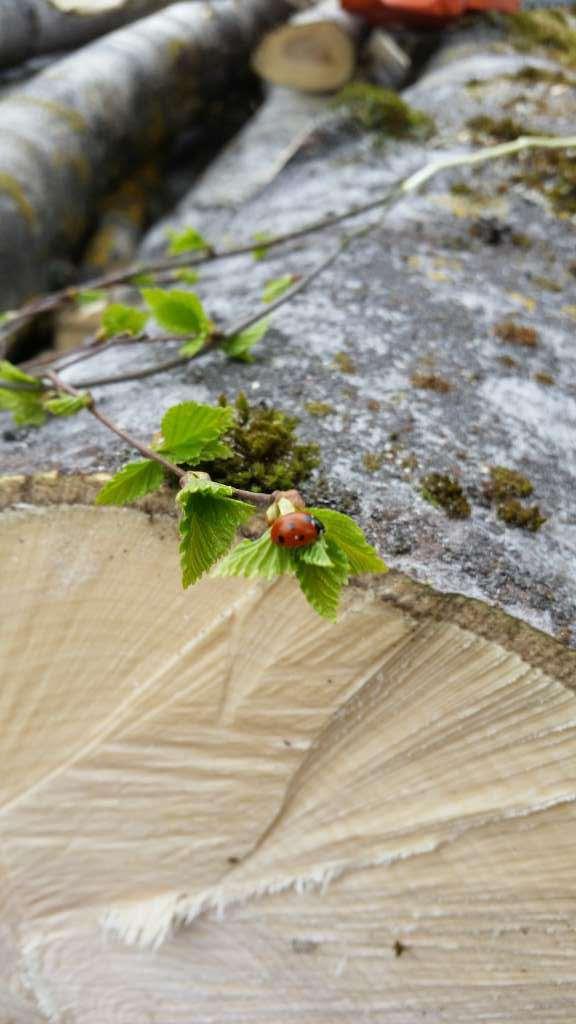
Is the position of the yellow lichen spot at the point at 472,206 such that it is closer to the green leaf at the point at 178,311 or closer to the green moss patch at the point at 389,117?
the green moss patch at the point at 389,117

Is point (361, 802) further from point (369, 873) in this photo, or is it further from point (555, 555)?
point (555, 555)

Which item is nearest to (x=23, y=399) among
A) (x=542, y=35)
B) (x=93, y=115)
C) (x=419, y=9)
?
(x=93, y=115)

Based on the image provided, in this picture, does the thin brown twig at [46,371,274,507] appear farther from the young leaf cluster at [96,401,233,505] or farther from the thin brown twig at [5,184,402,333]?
the thin brown twig at [5,184,402,333]

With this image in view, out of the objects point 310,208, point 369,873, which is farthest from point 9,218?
point 369,873

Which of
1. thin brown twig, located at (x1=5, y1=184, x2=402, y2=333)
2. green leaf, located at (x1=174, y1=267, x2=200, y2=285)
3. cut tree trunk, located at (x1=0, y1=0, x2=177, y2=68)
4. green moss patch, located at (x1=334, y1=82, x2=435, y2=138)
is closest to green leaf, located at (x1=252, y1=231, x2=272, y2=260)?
thin brown twig, located at (x1=5, y1=184, x2=402, y2=333)

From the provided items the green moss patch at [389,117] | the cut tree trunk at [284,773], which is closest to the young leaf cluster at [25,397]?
the cut tree trunk at [284,773]
